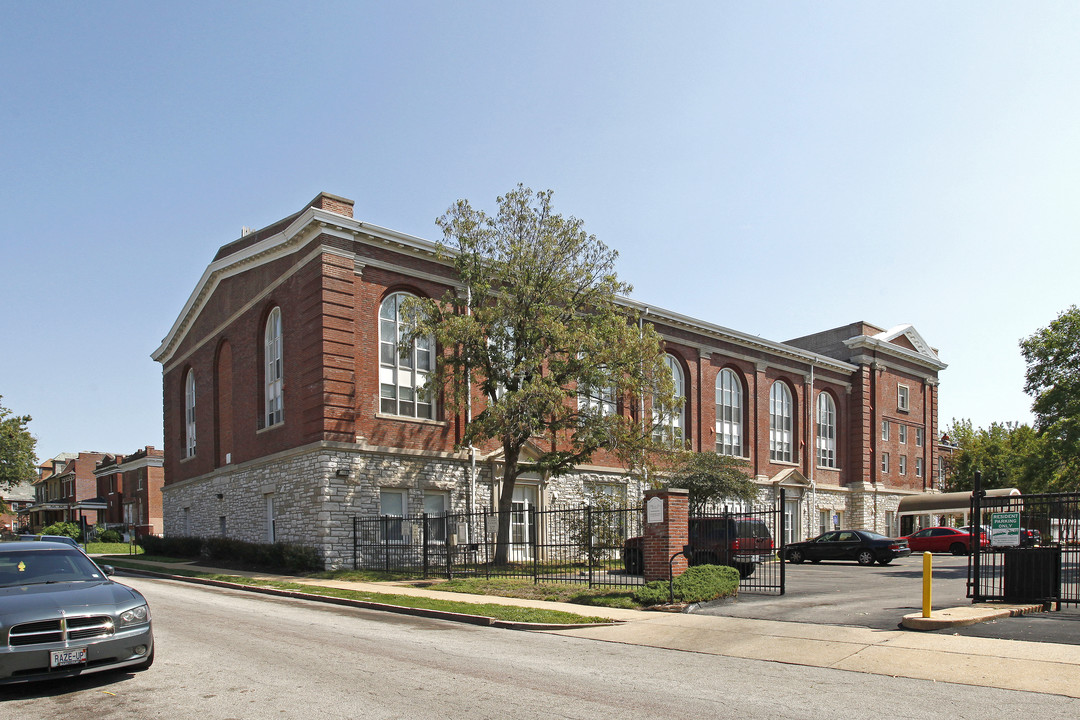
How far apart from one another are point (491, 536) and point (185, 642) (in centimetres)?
1741

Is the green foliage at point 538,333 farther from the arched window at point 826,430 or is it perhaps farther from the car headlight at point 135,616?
the arched window at point 826,430

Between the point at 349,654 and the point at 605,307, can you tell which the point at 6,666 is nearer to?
the point at 349,654

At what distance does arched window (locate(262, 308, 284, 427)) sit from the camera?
31469 millimetres

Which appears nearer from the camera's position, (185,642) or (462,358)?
(185,642)

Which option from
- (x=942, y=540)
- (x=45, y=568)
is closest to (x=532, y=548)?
(x=45, y=568)

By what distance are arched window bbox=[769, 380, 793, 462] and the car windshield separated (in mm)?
41400

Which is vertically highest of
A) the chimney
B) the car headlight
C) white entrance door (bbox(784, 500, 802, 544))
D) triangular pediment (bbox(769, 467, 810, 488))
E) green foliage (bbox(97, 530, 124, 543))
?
the chimney

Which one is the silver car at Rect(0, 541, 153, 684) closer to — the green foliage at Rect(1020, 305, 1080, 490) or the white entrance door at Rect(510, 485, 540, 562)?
the white entrance door at Rect(510, 485, 540, 562)

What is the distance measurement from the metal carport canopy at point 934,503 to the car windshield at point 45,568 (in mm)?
49882

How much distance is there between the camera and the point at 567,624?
1441 cm

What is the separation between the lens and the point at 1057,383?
32.2m

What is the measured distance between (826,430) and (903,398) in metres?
7.94

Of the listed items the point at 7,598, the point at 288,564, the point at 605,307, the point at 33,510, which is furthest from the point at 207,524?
the point at 33,510

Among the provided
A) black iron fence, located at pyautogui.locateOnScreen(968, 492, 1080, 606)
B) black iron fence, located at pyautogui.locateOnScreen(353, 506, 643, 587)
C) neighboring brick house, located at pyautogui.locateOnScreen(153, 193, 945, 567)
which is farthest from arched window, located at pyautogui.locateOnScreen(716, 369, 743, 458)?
black iron fence, located at pyautogui.locateOnScreen(968, 492, 1080, 606)
